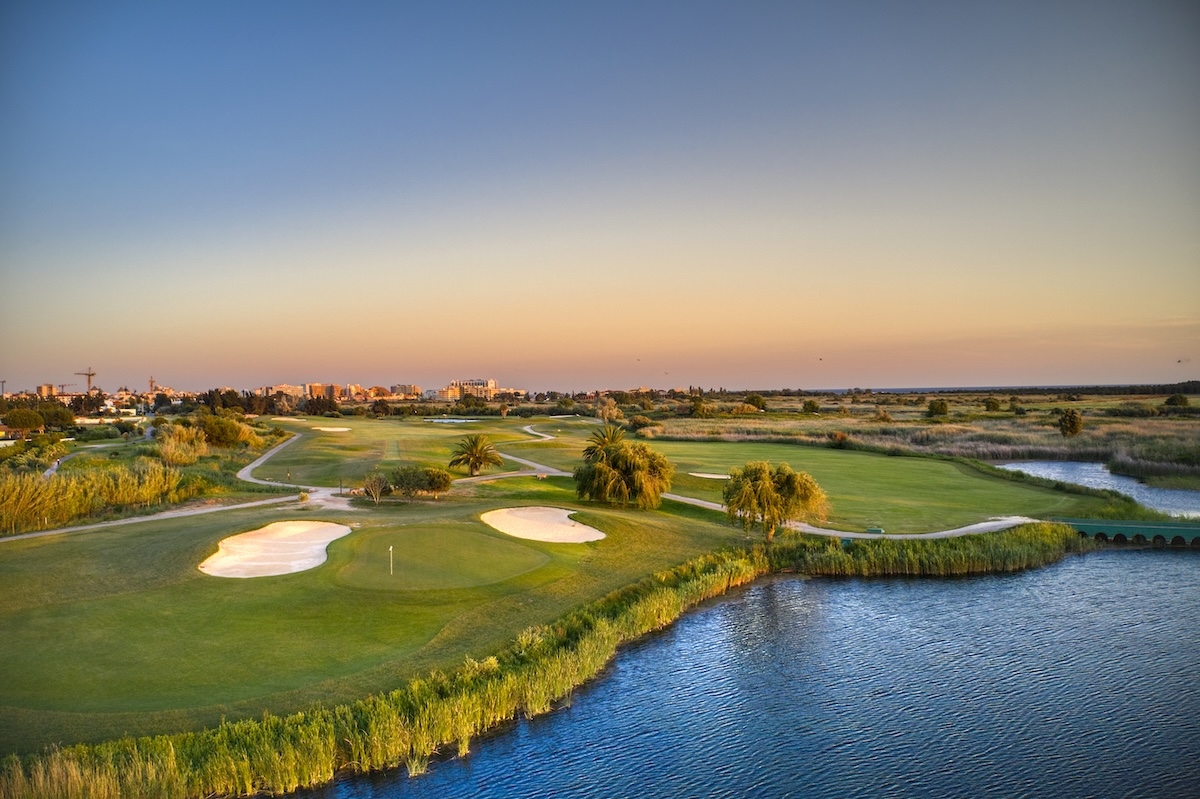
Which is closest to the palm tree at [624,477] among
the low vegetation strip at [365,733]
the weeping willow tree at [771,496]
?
the weeping willow tree at [771,496]

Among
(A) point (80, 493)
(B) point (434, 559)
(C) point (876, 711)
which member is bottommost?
(C) point (876, 711)

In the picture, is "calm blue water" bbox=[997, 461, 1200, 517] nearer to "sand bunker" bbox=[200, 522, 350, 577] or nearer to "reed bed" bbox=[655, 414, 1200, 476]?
"reed bed" bbox=[655, 414, 1200, 476]

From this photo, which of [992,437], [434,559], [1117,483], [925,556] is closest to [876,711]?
[925,556]

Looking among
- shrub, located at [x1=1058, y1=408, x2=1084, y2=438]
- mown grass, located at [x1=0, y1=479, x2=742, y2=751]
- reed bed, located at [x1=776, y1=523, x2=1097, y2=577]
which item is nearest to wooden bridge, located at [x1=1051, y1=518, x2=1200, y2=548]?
reed bed, located at [x1=776, y1=523, x2=1097, y2=577]

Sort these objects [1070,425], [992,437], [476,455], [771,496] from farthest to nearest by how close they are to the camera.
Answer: [992,437]
[1070,425]
[476,455]
[771,496]

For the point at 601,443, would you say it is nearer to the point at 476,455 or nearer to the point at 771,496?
the point at 476,455

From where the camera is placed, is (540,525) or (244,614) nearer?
(244,614)

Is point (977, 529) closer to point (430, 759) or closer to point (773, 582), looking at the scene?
point (773, 582)
